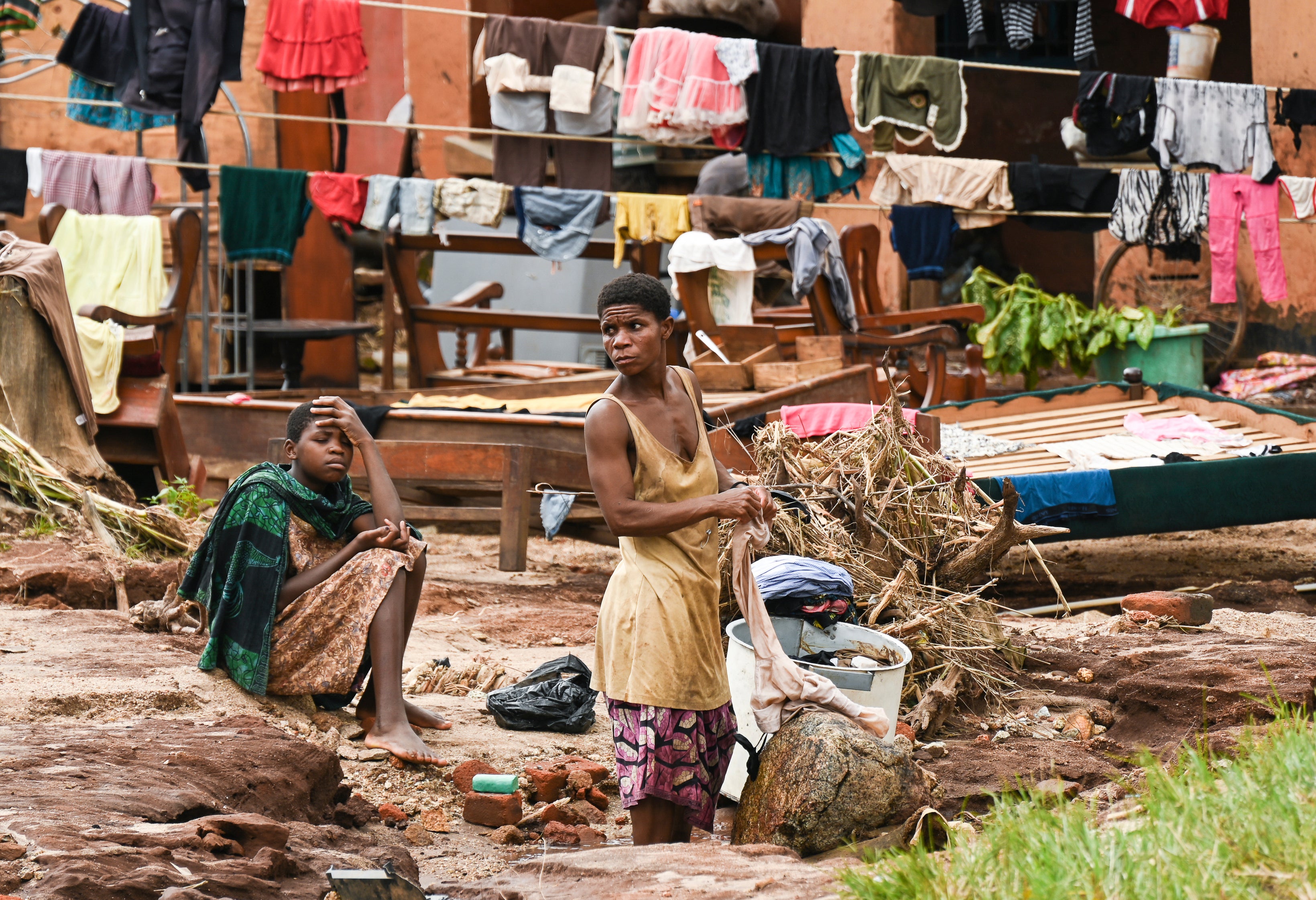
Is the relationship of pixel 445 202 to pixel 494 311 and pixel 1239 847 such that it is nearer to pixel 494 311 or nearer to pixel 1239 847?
pixel 494 311

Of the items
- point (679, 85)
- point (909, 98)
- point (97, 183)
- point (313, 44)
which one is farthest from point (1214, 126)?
point (97, 183)

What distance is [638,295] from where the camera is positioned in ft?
10.8

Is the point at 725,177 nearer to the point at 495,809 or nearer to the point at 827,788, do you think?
the point at 495,809

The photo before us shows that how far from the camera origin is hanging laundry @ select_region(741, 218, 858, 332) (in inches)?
364

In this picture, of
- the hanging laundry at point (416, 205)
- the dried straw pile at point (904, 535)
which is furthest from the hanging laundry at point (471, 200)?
the dried straw pile at point (904, 535)

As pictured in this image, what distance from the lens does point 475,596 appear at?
7.09 metres

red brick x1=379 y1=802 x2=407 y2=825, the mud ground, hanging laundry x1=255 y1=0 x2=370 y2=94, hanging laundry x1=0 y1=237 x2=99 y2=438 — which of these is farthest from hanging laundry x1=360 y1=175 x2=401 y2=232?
red brick x1=379 y1=802 x2=407 y2=825

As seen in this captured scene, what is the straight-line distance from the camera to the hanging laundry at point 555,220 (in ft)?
34.0

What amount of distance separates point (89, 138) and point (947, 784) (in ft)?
40.3

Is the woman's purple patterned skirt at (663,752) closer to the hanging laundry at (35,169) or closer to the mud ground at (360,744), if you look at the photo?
the mud ground at (360,744)

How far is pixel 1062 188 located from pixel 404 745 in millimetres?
8527

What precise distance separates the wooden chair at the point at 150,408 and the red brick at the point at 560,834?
4.75 meters

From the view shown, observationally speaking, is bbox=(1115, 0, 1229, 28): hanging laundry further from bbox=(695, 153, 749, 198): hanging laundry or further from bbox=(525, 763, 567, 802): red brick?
bbox=(525, 763, 567, 802): red brick

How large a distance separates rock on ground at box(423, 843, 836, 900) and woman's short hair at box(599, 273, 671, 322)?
1.28m
